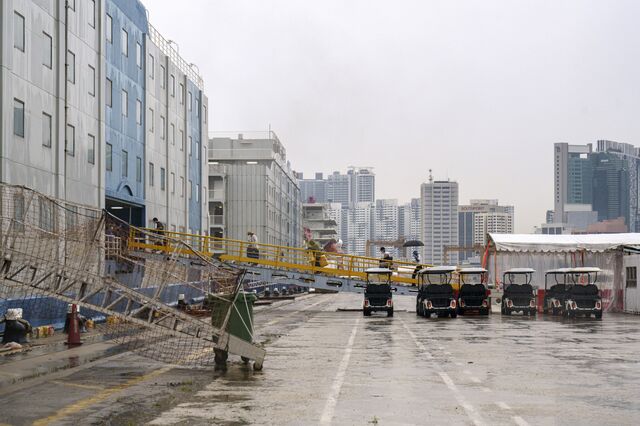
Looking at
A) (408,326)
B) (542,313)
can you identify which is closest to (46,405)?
(408,326)

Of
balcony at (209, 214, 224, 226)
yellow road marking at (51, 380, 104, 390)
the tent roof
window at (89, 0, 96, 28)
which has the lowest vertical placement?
yellow road marking at (51, 380, 104, 390)

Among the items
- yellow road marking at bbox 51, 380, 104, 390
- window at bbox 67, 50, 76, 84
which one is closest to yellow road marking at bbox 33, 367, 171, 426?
yellow road marking at bbox 51, 380, 104, 390

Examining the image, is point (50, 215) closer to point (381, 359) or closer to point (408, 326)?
point (381, 359)

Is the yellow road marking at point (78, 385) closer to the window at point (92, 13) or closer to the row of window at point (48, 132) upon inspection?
the row of window at point (48, 132)

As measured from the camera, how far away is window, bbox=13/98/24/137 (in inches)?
1150

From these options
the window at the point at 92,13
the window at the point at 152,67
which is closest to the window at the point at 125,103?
the window at the point at 152,67

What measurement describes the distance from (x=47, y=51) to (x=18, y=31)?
2.85m

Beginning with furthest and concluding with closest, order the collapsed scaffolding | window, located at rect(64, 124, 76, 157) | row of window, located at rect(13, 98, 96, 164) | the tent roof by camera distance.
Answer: the tent roof < window, located at rect(64, 124, 76, 157) < row of window, located at rect(13, 98, 96, 164) < the collapsed scaffolding

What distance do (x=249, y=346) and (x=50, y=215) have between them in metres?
4.83

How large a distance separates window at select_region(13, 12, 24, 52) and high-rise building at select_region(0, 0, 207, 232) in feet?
0.11

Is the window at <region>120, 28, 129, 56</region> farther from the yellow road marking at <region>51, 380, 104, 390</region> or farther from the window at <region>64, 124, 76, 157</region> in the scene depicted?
the yellow road marking at <region>51, 380, 104, 390</region>

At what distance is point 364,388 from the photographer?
14.4m

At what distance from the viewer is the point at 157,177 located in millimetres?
50938

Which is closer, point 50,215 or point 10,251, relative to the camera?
point 10,251
